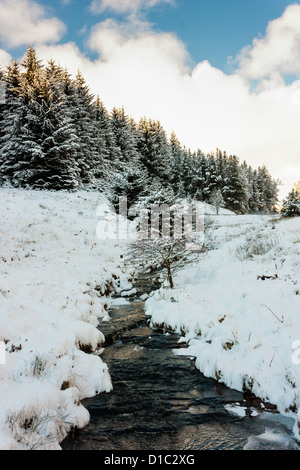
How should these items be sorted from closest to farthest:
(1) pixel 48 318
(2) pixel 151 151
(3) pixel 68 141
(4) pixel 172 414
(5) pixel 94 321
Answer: (4) pixel 172 414
(1) pixel 48 318
(5) pixel 94 321
(3) pixel 68 141
(2) pixel 151 151

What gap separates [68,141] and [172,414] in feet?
71.3

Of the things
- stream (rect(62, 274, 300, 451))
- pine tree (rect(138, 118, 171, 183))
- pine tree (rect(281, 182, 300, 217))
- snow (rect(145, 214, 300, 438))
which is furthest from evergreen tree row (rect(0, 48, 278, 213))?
stream (rect(62, 274, 300, 451))

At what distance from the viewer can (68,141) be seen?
21281 mm

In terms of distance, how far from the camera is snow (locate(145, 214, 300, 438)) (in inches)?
163

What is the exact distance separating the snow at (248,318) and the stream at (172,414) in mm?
267

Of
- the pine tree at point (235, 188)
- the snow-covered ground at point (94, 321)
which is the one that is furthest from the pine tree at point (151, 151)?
the snow-covered ground at point (94, 321)

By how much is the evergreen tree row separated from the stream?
392 inches

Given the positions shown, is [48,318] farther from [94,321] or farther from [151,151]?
[151,151]

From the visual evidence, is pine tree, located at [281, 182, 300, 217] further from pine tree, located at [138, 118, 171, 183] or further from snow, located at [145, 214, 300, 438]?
pine tree, located at [138, 118, 171, 183]

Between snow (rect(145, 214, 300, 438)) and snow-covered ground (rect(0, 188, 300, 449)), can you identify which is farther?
snow (rect(145, 214, 300, 438))

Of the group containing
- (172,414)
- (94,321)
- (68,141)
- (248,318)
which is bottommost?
(172,414)

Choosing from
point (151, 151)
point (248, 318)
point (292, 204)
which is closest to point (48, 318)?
point (248, 318)

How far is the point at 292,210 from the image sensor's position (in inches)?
770
